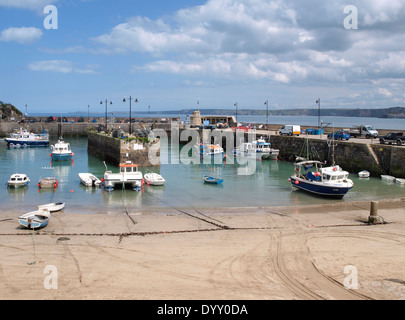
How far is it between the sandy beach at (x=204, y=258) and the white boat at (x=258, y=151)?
28314mm

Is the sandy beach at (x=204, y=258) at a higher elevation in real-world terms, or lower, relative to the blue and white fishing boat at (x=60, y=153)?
lower

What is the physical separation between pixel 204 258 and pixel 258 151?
3702cm

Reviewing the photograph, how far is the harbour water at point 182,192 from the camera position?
2639 cm

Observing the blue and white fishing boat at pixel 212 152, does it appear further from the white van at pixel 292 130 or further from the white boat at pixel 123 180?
the white boat at pixel 123 180

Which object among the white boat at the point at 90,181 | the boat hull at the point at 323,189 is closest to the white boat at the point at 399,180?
the boat hull at the point at 323,189

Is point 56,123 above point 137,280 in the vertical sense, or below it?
above

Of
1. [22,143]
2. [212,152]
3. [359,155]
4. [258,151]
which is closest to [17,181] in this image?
[212,152]

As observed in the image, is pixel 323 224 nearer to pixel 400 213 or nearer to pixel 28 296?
pixel 400 213

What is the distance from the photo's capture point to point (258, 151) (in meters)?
50.5

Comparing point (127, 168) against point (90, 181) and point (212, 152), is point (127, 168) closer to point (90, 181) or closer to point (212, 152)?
point (90, 181)

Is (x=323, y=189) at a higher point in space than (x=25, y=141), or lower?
lower

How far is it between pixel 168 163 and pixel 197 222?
87.5 ft

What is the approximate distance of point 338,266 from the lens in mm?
13602

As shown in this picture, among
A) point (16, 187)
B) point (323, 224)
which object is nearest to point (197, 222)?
point (323, 224)
